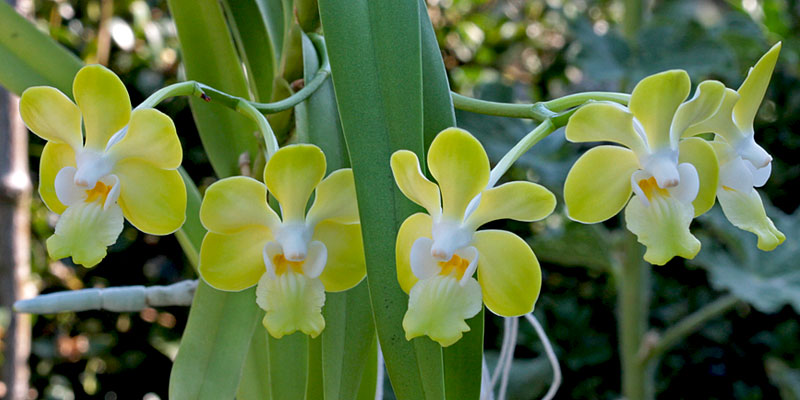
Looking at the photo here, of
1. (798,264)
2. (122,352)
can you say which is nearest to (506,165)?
(798,264)

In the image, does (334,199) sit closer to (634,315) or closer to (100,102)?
(100,102)

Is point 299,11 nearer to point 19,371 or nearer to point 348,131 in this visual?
point 348,131

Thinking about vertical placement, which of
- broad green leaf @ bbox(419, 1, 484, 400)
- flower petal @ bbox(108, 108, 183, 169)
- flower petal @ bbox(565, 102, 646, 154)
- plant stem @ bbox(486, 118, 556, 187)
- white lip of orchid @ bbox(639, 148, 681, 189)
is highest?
flower petal @ bbox(108, 108, 183, 169)

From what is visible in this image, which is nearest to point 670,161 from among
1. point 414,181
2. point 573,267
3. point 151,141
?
point 414,181

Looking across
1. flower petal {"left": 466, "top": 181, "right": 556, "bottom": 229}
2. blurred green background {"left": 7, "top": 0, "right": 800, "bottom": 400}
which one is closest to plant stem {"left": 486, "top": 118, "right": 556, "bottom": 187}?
flower petal {"left": 466, "top": 181, "right": 556, "bottom": 229}

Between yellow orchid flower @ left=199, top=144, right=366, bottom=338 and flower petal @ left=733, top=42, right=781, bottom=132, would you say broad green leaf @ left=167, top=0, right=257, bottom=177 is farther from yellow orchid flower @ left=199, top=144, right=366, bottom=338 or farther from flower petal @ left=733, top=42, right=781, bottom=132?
flower petal @ left=733, top=42, right=781, bottom=132

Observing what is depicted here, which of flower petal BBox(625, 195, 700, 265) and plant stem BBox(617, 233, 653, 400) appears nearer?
flower petal BBox(625, 195, 700, 265)
